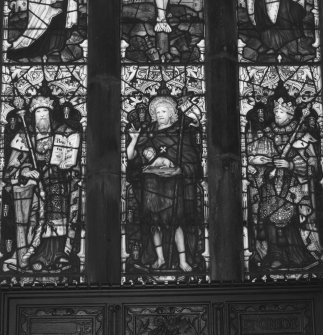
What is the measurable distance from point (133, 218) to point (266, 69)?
249 cm

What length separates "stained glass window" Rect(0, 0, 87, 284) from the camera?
514 inches

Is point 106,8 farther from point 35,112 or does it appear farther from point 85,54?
point 35,112

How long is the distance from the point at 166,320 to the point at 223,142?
9.54 feet

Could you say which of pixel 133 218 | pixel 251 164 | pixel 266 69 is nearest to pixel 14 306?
pixel 133 218

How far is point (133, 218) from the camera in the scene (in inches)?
518

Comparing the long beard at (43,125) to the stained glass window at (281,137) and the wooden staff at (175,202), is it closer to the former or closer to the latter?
the wooden staff at (175,202)

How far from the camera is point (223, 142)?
1320 centimetres

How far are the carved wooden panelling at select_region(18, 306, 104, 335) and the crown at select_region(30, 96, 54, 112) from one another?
11.4ft

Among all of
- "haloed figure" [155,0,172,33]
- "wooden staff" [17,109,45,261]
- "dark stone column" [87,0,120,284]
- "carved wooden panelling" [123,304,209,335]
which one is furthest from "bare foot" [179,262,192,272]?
"haloed figure" [155,0,172,33]

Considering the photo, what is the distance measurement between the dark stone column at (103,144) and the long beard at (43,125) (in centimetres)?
59

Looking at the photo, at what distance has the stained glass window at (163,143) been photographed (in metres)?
13.1

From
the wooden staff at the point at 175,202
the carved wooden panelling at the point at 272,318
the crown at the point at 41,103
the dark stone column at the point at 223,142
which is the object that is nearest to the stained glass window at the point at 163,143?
the wooden staff at the point at 175,202

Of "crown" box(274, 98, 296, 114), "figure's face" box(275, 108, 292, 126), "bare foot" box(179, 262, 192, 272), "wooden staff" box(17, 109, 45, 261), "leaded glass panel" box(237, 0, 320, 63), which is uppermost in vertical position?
"leaded glass panel" box(237, 0, 320, 63)

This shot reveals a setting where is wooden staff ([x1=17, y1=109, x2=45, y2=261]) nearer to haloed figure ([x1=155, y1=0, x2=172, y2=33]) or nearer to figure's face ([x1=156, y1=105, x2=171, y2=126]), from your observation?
figure's face ([x1=156, y1=105, x2=171, y2=126])
